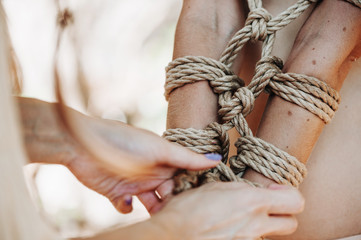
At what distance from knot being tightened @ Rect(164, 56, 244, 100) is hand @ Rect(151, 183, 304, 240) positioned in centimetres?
19

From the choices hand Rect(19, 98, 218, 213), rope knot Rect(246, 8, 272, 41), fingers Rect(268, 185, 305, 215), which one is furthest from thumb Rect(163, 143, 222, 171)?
rope knot Rect(246, 8, 272, 41)

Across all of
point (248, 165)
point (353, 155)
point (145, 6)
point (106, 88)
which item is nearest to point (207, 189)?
point (248, 165)

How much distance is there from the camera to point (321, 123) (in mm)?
585

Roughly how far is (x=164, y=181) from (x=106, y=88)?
0.59 feet

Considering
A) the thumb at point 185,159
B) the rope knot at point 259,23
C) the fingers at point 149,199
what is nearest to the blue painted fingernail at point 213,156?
the thumb at point 185,159

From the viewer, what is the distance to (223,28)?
0.68m

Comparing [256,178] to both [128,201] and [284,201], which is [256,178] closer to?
[284,201]

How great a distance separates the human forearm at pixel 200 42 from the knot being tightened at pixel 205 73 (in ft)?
0.05

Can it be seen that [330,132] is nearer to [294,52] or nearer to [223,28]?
[294,52]

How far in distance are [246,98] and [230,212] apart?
20 cm

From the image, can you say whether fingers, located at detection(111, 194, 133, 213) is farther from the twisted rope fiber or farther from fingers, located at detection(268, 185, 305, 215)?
fingers, located at detection(268, 185, 305, 215)

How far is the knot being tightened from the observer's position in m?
0.62

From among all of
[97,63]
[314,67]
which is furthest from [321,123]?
[97,63]

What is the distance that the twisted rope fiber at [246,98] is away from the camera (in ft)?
Result: 1.86
